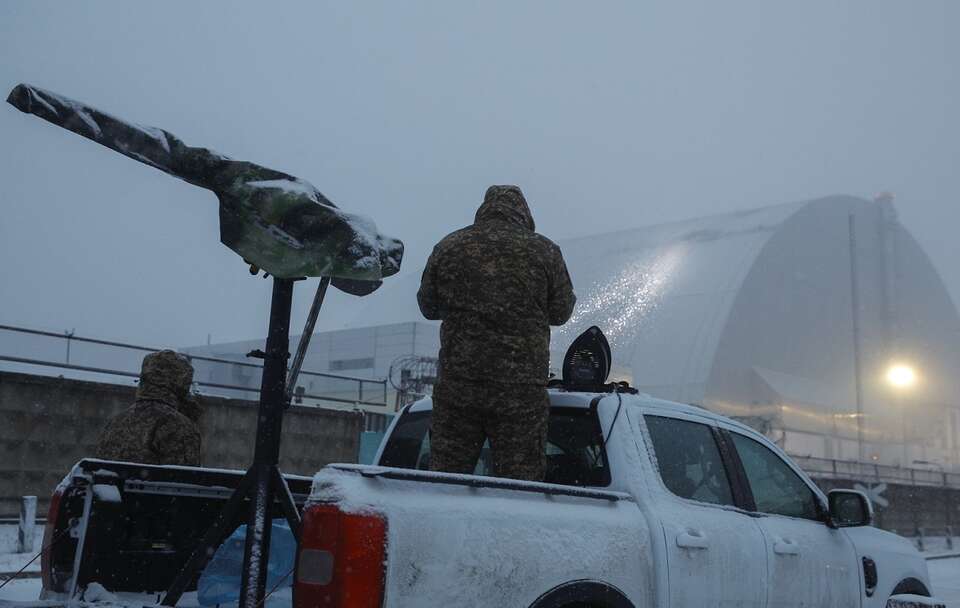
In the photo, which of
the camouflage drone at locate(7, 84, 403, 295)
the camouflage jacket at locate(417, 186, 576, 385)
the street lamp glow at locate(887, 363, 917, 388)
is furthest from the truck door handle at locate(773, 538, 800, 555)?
the street lamp glow at locate(887, 363, 917, 388)

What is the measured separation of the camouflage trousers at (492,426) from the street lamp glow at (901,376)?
41.2m

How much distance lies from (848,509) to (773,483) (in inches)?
19.5

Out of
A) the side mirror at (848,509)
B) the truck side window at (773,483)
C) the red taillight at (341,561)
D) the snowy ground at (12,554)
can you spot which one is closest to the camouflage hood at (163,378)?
the red taillight at (341,561)

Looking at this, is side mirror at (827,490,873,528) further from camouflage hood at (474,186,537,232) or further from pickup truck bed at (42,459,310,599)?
pickup truck bed at (42,459,310,599)

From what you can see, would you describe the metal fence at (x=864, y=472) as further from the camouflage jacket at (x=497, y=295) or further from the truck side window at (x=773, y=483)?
the camouflage jacket at (x=497, y=295)

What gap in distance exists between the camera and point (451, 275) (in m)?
4.35

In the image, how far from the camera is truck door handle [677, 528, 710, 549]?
4023 millimetres

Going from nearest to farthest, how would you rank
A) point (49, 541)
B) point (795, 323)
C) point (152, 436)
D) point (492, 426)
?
point (49, 541)
point (492, 426)
point (152, 436)
point (795, 323)

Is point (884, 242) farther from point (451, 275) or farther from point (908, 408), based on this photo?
point (451, 275)

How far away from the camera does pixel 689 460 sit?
459 centimetres

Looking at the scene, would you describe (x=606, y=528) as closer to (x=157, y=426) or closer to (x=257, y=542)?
(x=257, y=542)

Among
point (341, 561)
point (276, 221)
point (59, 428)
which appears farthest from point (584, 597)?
point (59, 428)

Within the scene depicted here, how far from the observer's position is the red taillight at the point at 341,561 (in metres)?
2.89

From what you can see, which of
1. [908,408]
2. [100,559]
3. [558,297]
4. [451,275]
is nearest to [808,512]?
[558,297]
